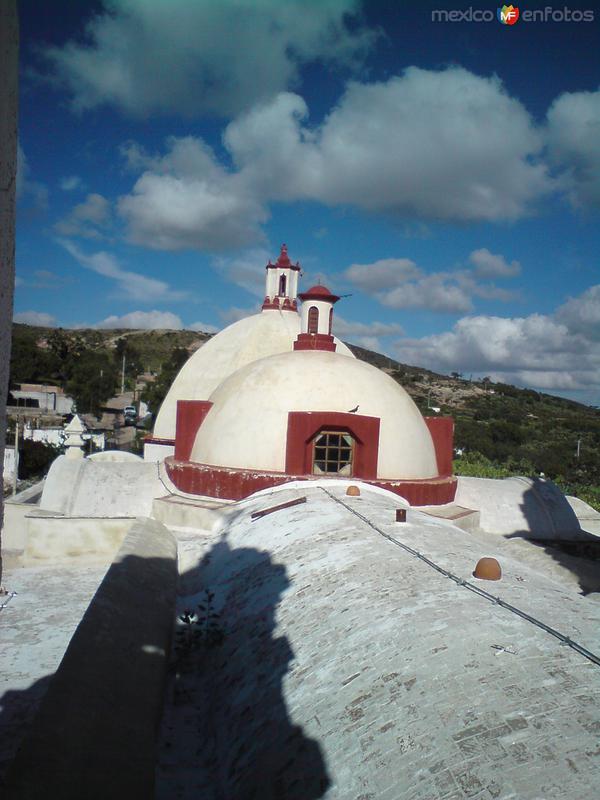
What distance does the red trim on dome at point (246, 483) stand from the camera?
36.6 feet

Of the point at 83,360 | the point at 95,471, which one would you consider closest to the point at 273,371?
the point at 95,471

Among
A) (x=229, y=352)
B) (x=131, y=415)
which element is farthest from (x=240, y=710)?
(x=131, y=415)

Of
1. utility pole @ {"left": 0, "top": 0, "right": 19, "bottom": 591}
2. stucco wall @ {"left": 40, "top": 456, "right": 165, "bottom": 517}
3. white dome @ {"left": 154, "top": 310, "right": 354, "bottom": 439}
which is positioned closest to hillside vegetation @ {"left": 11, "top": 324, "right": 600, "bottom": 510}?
white dome @ {"left": 154, "top": 310, "right": 354, "bottom": 439}

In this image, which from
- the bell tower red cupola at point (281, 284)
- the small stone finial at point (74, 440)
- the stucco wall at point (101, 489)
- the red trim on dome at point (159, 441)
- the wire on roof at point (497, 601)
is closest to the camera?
the wire on roof at point (497, 601)

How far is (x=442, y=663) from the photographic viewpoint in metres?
4.01

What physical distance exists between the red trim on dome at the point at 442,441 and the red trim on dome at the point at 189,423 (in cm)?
464

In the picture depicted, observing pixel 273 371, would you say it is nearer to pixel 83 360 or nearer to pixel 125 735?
pixel 125 735

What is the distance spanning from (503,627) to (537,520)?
383 inches

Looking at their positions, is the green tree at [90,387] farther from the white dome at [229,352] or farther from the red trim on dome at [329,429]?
the red trim on dome at [329,429]

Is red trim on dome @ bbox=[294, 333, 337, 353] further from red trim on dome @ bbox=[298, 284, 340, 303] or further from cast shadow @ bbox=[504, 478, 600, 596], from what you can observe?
cast shadow @ bbox=[504, 478, 600, 596]

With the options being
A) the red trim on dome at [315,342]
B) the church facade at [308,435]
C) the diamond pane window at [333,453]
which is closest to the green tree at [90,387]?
the red trim on dome at [315,342]

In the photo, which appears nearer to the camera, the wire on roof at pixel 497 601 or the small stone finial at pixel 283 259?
the wire on roof at pixel 497 601

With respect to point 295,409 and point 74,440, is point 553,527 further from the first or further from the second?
point 74,440

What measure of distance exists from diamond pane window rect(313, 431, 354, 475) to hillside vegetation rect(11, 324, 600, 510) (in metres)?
13.4
